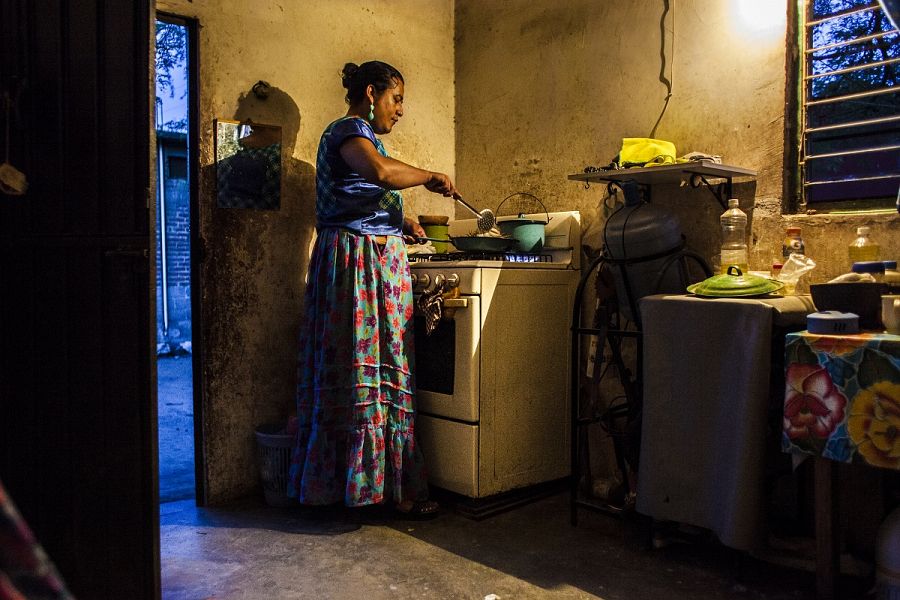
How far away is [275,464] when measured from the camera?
3.07m

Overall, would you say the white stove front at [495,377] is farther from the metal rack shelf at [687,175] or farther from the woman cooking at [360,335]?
the metal rack shelf at [687,175]

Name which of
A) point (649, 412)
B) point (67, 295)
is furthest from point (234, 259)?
point (649, 412)

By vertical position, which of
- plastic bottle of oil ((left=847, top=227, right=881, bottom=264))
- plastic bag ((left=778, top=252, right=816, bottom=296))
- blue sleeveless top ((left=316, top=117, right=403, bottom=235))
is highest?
blue sleeveless top ((left=316, top=117, right=403, bottom=235))

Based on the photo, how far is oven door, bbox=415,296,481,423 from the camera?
291 centimetres

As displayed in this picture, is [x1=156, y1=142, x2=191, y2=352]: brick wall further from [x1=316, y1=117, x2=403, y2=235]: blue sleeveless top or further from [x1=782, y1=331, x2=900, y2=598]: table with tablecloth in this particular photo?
[x1=782, y1=331, x2=900, y2=598]: table with tablecloth

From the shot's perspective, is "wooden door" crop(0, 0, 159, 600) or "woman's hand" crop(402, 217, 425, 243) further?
"woman's hand" crop(402, 217, 425, 243)

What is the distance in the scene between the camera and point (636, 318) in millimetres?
2742

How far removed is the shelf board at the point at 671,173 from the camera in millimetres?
2554

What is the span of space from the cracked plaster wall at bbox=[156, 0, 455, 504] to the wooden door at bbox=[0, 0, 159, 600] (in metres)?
1.28

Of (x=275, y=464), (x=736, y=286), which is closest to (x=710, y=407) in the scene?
(x=736, y=286)

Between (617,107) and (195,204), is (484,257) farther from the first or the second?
(195,204)

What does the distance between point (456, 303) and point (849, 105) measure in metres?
1.64

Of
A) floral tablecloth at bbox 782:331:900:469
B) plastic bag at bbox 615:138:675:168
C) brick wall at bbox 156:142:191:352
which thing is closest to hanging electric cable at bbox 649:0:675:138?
plastic bag at bbox 615:138:675:168

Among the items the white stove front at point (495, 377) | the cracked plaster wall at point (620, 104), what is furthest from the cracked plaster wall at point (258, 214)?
the white stove front at point (495, 377)
